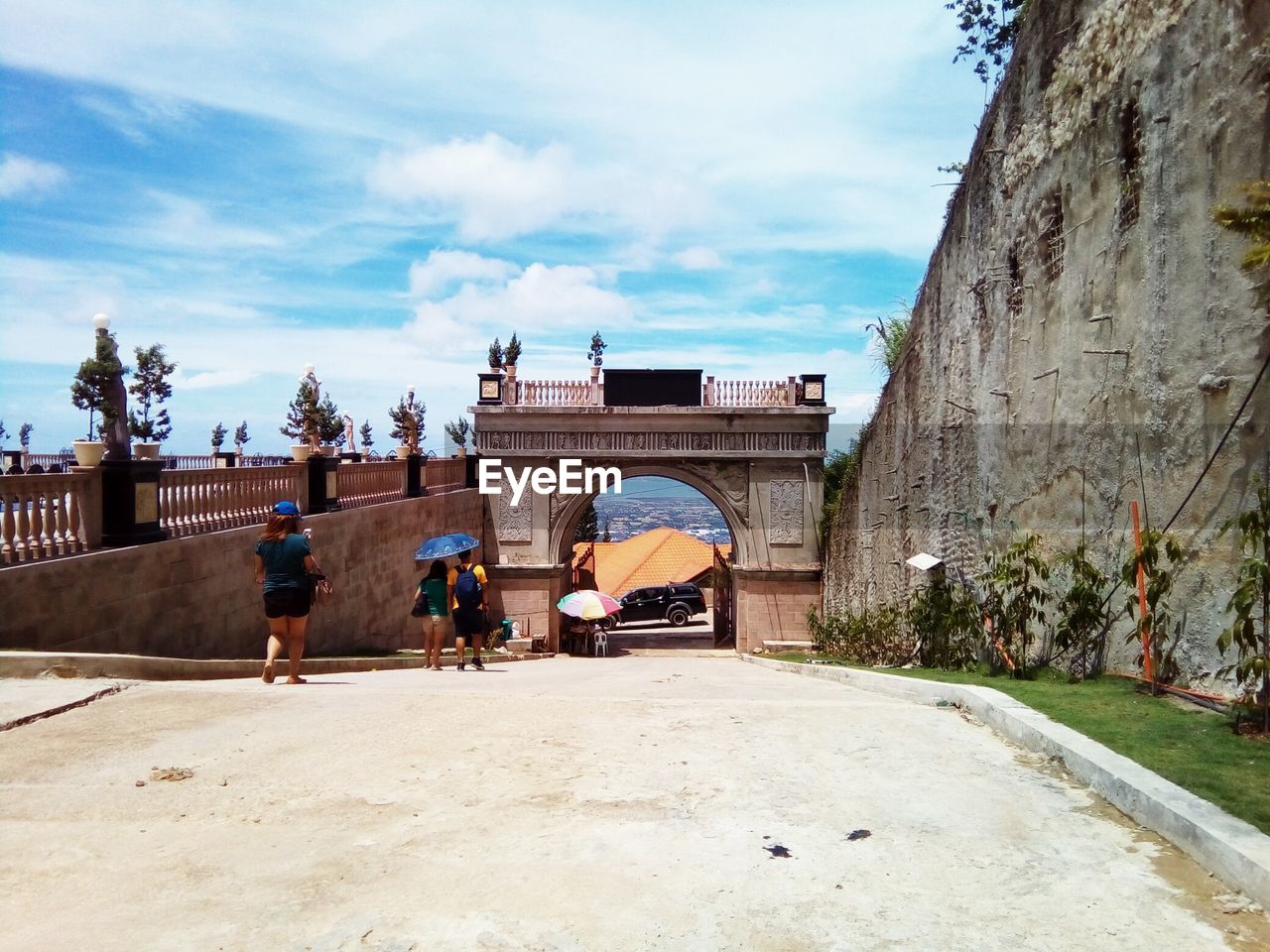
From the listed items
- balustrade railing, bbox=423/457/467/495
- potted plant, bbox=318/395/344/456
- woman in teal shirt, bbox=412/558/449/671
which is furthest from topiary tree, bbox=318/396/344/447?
woman in teal shirt, bbox=412/558/449/671

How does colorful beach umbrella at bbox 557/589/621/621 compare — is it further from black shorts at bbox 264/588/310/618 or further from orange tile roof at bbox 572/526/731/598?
orange tile roof at bbox 572/526/731/598

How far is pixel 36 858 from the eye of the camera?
10.0 feet

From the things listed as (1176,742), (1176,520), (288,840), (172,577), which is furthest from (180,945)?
(172,577)

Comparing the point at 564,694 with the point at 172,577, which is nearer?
the point at 564,694

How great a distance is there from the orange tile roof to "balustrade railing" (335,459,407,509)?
16.2m

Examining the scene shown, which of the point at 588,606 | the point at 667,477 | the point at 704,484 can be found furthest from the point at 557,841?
the point at 667,477

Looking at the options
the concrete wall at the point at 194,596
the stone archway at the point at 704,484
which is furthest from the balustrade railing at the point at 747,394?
the concrete wall at the point at 194,596

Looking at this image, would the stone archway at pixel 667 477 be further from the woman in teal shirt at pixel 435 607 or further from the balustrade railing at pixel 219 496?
the woman in teal shirt at pixel 435 607

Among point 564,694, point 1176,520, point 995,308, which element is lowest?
point 564,694

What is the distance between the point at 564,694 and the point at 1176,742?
12.9 feet

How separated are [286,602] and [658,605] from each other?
23.9m

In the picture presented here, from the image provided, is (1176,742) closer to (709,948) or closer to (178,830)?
(709,948)

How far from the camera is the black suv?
99.7 feet

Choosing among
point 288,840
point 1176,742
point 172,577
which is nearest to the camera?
point 288,840
